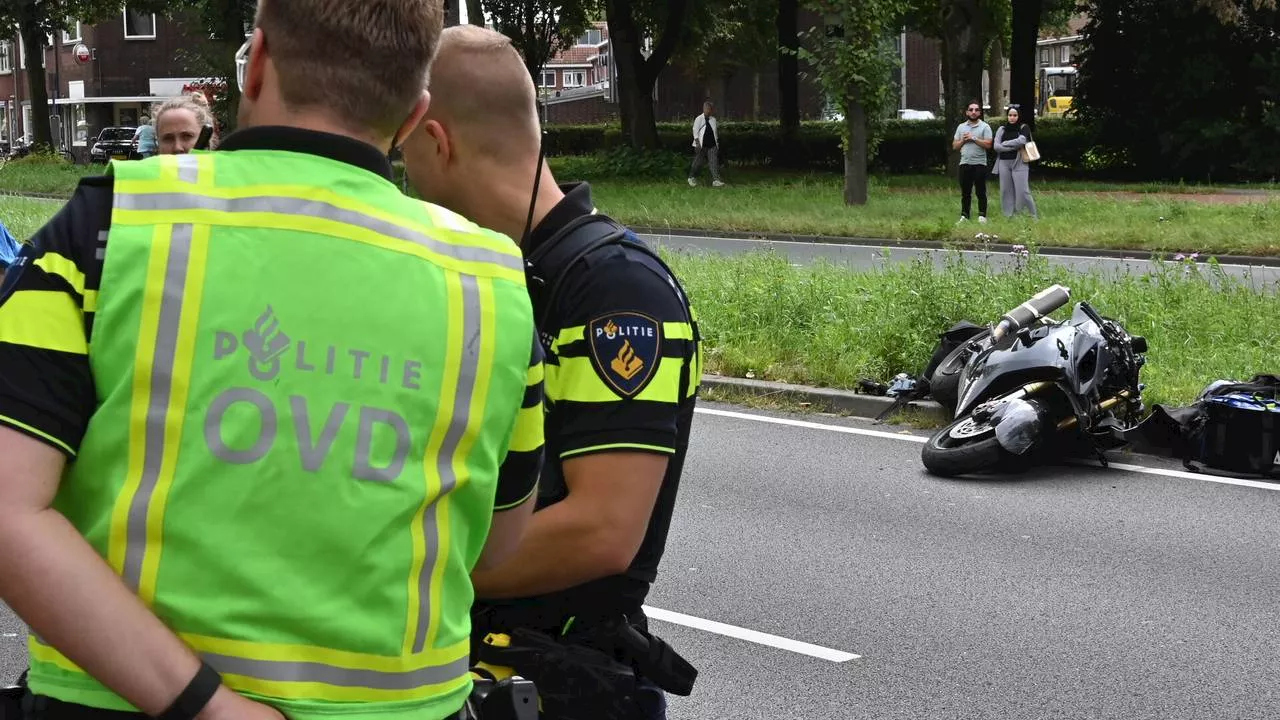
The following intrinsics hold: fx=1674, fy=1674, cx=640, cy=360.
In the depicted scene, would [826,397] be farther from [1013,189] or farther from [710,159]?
[710,159]

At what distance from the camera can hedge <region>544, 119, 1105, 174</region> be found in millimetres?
38438

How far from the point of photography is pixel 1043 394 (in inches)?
353

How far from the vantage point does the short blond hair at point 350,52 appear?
1.84m

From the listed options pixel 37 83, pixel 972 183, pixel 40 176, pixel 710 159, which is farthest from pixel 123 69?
pixel 972 183

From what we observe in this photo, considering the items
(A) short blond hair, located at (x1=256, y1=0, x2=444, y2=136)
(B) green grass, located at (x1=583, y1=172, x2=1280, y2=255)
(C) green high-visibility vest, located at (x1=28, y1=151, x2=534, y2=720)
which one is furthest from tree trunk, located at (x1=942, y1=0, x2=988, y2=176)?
(C) green high-visibility vest, located at (x1=28, y1=151, x2=534, y2=720)

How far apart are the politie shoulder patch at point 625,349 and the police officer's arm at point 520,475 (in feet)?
1.35

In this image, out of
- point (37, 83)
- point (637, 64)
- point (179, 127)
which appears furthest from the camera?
point (37, 83)

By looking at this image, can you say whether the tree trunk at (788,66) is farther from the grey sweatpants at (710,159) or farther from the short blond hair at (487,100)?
the short blond hair at (487,100)

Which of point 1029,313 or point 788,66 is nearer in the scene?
point 1029,313

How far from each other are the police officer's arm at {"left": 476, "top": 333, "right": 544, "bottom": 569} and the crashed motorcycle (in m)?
6.92

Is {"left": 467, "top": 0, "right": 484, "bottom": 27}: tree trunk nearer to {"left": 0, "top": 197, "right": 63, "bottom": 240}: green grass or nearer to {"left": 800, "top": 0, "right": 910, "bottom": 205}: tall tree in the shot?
{"left": 800, "top": 0, "right": 910, "bottom": 205}: tall tree

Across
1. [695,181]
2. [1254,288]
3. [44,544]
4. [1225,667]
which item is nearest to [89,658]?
[44,544]

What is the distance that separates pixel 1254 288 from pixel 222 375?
12.8m

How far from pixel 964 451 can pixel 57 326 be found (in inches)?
295
